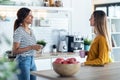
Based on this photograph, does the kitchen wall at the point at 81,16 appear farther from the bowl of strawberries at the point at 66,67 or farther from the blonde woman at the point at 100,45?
the bowl of strawberries at the point at 66,67

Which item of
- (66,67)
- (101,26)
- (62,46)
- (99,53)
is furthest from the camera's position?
(62,46)

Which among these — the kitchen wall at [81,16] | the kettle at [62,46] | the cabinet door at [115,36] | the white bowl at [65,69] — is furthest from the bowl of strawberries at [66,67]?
the cabinet door at [115,36]

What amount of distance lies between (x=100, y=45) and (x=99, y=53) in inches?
3.3

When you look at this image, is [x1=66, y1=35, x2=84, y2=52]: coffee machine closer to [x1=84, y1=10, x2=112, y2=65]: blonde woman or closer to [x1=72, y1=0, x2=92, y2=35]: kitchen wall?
[x1=72, y1=0, x2=92, y2=35]: kitchen wall

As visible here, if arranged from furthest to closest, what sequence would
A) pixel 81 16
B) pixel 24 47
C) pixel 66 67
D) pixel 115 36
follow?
1. pixel 115 36
2. pixel 81 16
3. pixel 24 47
4. pixel 66 67

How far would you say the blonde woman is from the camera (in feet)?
7.78

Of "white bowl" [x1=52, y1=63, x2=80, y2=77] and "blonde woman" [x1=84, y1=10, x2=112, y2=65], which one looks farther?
"blonde woman" [x1=84, y1=10, x2=112, y2=65]

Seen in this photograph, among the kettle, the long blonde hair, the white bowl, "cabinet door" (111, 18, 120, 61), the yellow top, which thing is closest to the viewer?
the white bowl

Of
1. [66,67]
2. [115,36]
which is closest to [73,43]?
[115,36]

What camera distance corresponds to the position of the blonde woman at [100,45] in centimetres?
237

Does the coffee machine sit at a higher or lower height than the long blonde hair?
lower

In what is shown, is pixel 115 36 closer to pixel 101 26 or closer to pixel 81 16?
pixel 81 16

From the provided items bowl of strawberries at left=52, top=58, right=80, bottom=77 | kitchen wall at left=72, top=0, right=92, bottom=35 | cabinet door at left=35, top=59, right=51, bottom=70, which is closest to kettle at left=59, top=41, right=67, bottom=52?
kitchen wall at left=72, top=0, right=92, bottom=35

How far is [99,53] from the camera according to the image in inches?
94.6
